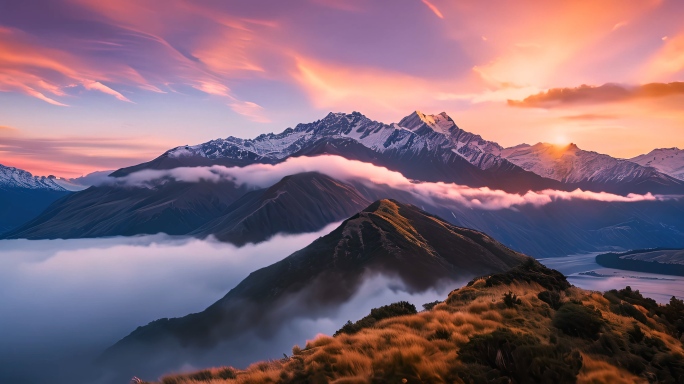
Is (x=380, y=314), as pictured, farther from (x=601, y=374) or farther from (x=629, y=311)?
(x=629, y=311)

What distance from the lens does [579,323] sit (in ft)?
72.1

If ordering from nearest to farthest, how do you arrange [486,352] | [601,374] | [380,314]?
[601,374], [486,352], [380,314]

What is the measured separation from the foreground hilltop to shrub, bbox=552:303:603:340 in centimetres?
5

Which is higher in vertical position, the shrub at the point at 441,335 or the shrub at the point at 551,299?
the shrub at the point at 441,335

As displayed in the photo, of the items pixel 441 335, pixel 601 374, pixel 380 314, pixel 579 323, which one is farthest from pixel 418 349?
pixel 579 323

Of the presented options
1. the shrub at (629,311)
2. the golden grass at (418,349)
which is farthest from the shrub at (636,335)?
the shrub at (629,311)

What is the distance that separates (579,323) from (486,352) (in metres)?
9.94

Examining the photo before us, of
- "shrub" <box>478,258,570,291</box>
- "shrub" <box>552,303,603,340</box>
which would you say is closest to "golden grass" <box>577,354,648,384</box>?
"shrub" <box>552,303,603,340</box>

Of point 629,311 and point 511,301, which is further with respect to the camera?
point 629,311

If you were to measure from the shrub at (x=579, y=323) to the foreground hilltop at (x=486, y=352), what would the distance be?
0.05 metres

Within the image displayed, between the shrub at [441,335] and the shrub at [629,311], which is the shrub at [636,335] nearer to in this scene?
the shrub at [629,311]

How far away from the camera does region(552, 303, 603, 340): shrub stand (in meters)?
21.4

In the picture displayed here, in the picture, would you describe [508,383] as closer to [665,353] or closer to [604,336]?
[604,336]

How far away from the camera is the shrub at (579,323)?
843 inches
